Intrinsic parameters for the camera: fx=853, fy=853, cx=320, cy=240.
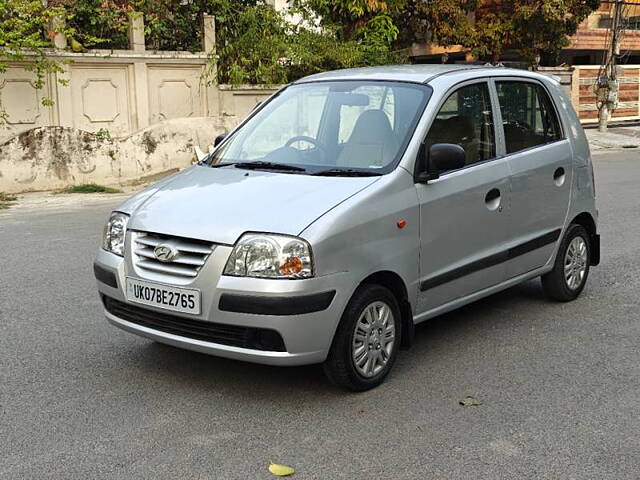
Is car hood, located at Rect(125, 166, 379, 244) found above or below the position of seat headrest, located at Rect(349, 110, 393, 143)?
below

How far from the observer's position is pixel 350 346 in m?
4.51

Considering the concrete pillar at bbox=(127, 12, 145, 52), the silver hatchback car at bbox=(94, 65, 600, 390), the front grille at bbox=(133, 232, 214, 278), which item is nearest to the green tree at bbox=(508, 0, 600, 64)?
the concrete pillar at bbox=(127, 12, 145, 52)

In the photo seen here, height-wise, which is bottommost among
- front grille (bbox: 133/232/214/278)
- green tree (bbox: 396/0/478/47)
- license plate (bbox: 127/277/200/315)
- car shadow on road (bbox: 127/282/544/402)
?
car shadow on road (bbox: 127/282/544/402)

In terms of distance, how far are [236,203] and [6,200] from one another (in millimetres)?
9683

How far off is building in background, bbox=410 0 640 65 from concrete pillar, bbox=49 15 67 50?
12.6 meters

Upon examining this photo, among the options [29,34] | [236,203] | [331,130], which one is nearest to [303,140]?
[331,130]

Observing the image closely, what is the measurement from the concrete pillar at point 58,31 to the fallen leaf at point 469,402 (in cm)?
1263

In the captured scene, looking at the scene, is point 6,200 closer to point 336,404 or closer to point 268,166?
point 268,166

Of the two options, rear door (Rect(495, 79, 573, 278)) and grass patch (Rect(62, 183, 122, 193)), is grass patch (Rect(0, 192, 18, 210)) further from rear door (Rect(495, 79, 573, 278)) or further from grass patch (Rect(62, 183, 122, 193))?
rear door (Rect(495, 79, 573, 278))

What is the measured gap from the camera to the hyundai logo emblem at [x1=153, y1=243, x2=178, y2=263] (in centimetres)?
442

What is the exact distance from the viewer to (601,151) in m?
21.1

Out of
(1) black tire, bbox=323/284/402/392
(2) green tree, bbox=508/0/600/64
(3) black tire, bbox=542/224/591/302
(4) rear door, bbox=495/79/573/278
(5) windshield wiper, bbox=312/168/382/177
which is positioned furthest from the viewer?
(2) green tree, bbox=508/0/600/64

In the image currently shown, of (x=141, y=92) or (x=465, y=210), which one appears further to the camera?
(x=141, y=92)

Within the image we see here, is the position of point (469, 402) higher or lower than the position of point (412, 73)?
lower
